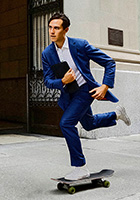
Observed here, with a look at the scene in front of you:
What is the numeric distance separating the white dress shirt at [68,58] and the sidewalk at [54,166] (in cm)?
137

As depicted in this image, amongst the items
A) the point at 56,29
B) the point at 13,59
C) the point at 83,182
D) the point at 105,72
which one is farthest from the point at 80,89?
the point at 13,59

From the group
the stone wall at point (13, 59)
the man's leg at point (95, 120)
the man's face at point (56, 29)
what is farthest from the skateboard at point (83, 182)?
the stone wall at point (13, 59)

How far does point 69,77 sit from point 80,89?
1.05ft

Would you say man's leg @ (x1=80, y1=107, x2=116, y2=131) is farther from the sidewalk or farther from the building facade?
the building facade

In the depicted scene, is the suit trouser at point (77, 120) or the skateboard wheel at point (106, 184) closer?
the suit trouser at point (77, 120)

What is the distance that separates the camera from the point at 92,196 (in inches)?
150

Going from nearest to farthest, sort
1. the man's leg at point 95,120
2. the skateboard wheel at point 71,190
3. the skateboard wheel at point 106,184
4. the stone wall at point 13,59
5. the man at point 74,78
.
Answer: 1. the skateboard wheel at point 71,190
2. the man at point 74,78
3. the skateboard wheel at point 106,184
4. the man's leg at point 95,120
5. the stone wall at point 13,59

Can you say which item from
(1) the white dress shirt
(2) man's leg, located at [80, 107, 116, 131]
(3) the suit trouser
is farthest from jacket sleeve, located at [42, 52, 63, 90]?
(2) man's leg, located at [80, 107, 116, 131]

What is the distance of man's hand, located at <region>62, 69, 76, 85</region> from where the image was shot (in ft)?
12.8

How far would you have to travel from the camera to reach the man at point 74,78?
399 centimetres

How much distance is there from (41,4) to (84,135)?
14.1 feet

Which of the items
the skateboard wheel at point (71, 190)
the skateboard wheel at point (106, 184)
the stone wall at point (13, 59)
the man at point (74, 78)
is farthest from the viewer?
the stone wall at point (13, 59)

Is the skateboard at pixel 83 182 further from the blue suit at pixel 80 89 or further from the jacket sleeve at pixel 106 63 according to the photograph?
the jacket sleeve at pixel 106 63

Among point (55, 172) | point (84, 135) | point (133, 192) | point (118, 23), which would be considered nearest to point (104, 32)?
point (118, 23)
